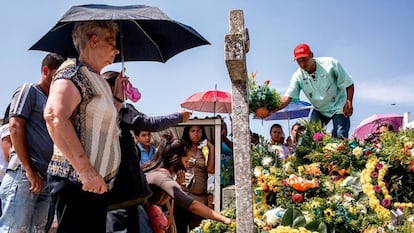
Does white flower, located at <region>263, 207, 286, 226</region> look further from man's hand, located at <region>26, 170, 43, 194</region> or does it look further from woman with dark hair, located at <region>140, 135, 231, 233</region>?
man's hand, located at <region>26, 170, 43, 194</region>

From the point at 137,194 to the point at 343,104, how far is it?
3016mm

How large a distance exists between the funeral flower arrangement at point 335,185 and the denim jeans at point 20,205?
3.86ft

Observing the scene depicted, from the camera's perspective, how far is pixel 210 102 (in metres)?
6.99

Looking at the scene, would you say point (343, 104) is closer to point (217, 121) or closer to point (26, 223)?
point (217, 121)

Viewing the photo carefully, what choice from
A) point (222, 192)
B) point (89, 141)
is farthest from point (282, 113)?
point (89, 141)

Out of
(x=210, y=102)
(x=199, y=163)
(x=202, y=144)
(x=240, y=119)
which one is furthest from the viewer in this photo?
(x=210, y=102)

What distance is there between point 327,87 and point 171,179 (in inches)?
92.8

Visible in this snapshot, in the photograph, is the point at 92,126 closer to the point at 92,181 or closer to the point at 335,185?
the point at 92,181

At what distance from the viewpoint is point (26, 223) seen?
2.89m

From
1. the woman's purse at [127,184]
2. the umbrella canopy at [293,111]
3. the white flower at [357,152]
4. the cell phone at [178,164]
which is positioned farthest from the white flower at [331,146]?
the umbrella canopy at [293,111]

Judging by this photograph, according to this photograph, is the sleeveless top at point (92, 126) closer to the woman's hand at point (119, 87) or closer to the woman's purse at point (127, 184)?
the woman's purse at point (127, 184)

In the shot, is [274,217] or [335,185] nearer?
[274,217]

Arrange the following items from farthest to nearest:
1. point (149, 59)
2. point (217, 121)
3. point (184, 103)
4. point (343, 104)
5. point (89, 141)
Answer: point (184, 103) < point (217, 121) < point (343, 104) < point (149, 59) < point (89, 141)

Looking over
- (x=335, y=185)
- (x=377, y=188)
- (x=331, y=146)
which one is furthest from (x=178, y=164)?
(x=377, y=188)
